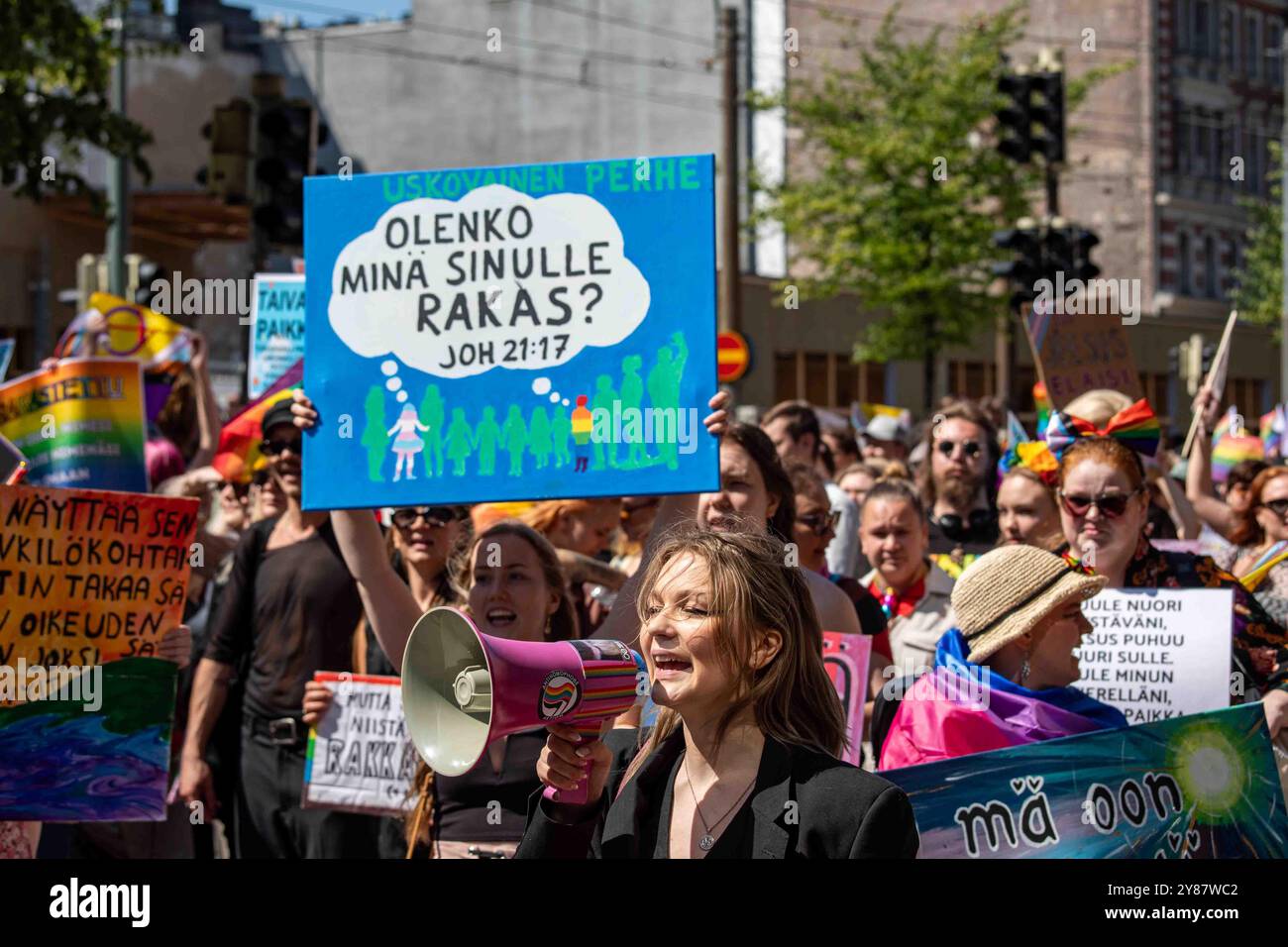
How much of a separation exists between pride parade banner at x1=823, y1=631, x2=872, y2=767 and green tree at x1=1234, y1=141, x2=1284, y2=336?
38.2 meters

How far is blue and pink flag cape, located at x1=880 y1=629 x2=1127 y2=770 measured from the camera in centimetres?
421

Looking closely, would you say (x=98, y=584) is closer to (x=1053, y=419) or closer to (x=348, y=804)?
(x=348, y=804)

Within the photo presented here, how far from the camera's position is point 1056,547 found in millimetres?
5738

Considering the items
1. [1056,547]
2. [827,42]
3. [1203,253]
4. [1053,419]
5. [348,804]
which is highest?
[827,42]

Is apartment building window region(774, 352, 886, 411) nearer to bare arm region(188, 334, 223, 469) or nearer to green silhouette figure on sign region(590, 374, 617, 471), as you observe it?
bare arm region(188, 334, 223, 469)

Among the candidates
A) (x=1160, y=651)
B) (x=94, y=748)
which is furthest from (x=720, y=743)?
(x=94, y=748)

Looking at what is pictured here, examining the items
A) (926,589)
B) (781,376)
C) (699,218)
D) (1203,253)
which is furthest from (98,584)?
(1203,253)

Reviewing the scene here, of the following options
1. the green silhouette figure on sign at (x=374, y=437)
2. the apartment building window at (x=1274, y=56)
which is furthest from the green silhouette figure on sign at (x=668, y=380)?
the apartment building window at (x=1274, y=56)

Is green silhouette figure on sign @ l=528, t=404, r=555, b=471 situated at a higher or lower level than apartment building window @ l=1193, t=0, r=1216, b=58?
lower

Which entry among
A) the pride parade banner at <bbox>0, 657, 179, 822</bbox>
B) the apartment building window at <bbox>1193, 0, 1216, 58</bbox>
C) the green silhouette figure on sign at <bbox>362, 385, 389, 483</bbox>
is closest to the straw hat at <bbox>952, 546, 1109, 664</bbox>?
the green silhouette figure on sign at <bbox>362, 385, 389, 483</bbox>

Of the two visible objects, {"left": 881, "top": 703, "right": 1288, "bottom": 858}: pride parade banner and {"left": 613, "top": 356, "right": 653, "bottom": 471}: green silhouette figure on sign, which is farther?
{"left": 613, "top": 356, "right": 653, "bottom": 471}: green silhouette figure on sign

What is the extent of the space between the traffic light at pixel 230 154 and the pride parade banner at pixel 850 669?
8.28m

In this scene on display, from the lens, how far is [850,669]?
5.33 m
